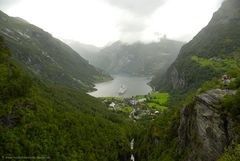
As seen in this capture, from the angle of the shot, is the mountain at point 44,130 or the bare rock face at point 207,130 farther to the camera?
the mountain at point 44,130

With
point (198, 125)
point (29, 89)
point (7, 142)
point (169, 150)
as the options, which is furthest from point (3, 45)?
point (198, 125)

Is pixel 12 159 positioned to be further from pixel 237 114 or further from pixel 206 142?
pixel 237 114

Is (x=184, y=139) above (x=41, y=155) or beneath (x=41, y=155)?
above

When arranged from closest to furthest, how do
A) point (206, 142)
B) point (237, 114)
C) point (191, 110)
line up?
point (237, 114) < point (206, 142) < point (191, 110)

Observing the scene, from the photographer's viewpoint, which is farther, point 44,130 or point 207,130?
point 44,130

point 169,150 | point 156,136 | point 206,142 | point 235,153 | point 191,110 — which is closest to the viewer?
point 235,153

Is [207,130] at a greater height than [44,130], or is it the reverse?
[207,130]

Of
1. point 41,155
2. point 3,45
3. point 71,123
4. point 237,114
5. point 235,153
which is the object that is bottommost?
point 41,155

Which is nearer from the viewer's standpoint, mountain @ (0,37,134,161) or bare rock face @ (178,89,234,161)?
bare rock face @ (178,89,234,161)
